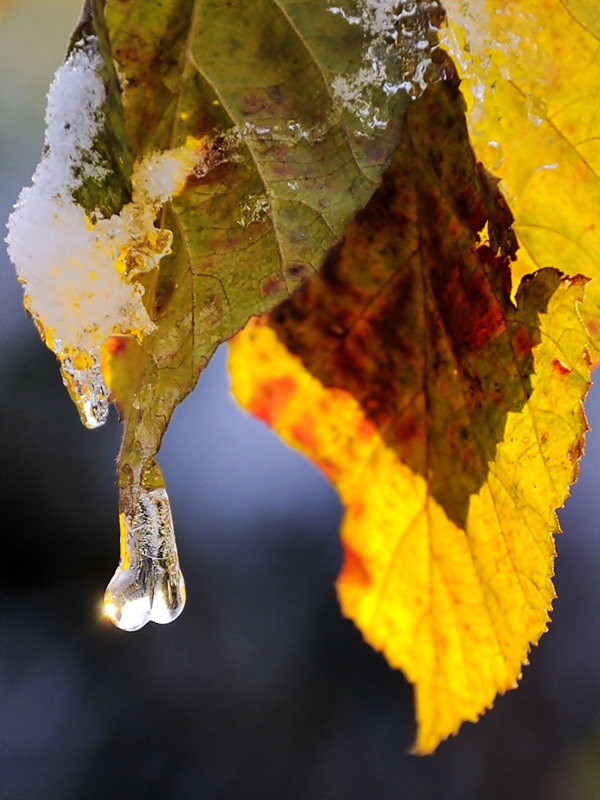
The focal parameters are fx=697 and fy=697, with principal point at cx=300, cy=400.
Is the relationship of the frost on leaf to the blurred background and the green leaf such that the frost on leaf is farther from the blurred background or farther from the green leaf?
the blurred background

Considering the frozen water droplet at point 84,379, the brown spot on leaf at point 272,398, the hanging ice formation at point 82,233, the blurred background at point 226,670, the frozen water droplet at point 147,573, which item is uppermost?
the hanging ice formation at point 82,233

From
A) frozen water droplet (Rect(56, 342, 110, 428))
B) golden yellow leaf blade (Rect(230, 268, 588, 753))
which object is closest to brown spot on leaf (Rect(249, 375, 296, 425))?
golden yellow leaf blade (Rect(230, 268, 588, 753))

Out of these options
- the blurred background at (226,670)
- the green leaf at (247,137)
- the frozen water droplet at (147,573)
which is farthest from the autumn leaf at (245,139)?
the blurred background at (226,670)

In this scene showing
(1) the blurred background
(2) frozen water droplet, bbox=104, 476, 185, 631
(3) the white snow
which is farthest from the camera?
(1) the blurred background

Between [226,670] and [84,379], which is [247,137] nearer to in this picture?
[84,379]

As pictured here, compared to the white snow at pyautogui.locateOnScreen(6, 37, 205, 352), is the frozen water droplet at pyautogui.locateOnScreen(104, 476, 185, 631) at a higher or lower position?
lower

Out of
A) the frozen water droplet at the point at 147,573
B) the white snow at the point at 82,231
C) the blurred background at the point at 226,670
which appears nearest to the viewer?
the white snow at the point at 82,231

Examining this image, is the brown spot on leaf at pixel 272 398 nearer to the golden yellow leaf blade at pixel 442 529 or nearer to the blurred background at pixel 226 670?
the golden yellow leaf blade at pixel 442 529

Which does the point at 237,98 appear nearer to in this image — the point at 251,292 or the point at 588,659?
the point at 251,292
